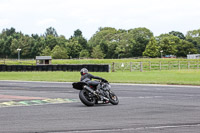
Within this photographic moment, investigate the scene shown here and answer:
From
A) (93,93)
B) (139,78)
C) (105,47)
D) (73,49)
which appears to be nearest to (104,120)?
(93,93)

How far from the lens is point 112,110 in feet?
46.6

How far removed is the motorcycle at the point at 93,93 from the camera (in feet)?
50.0

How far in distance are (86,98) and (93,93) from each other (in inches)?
13.2

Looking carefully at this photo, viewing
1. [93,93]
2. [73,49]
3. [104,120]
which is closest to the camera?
[104,120]

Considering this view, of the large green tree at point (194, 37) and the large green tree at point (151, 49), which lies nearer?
the large green tree at point (151, 49)

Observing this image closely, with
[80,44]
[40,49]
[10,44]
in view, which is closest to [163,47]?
[80,44]

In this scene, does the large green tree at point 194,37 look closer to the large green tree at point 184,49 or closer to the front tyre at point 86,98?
the large green tree at point 184,49

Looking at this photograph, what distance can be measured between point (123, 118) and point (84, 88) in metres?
3.44

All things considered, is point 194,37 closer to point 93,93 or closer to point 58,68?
point 58,68

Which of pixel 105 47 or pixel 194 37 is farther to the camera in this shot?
pixel 194 37

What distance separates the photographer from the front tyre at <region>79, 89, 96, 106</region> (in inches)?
601

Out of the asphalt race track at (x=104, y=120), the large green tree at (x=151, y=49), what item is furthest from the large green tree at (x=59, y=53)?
the asphalt race track at (x=104, y=120)

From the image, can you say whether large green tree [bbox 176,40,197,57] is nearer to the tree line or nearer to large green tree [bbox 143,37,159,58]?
the tree line

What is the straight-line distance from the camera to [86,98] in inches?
607
